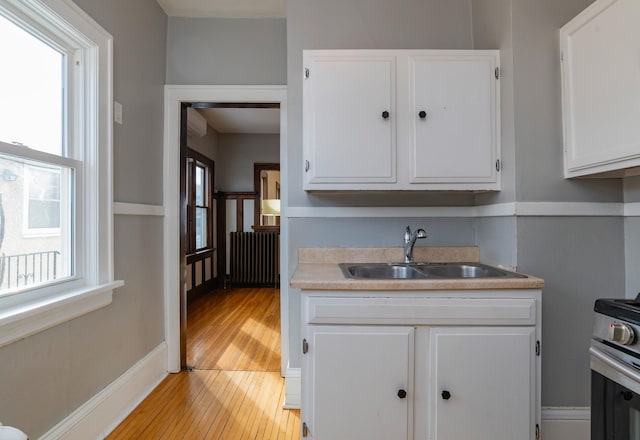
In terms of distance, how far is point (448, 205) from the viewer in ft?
6.63

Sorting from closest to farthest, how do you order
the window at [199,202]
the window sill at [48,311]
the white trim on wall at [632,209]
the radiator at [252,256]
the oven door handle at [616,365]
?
1. the oven door handle at [616,365]
2. the window sill at [48,311]
3. the white trim on wall at [632,209]
4. the window at [199,202]
5. the radiator at [252,256]

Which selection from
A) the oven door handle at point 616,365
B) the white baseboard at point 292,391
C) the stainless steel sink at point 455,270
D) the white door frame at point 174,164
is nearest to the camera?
the oven door handle at point 616,365

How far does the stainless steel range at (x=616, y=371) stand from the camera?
99 cm

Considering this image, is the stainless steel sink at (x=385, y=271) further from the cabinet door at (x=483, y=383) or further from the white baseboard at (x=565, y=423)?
the white baseboard at (x=565, y=423)

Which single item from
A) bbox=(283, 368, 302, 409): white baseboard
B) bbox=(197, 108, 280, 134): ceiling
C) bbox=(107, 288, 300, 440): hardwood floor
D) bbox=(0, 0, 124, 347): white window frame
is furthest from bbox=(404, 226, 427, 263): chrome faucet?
bbox=(197, 108, 280, 134): ceiling

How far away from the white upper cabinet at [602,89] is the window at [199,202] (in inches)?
152

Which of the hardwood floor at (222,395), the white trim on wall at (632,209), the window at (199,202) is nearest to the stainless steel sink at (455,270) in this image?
the white trim on wall at (632,209)

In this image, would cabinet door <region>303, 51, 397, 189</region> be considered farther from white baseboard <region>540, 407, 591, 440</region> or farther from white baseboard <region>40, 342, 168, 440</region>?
white baseboard <region>40, 342, 168, 440</region>

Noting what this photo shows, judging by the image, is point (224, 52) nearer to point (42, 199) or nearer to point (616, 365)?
point (42, 199)

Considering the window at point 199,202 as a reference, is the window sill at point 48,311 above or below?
below

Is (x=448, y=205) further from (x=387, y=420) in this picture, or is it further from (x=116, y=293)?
(x=116, y=293)

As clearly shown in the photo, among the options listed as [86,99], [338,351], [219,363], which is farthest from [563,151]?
[219,363]

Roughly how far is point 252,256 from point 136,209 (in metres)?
3.35

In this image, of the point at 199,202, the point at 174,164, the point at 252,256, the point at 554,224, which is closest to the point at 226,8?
the point at 174,164
